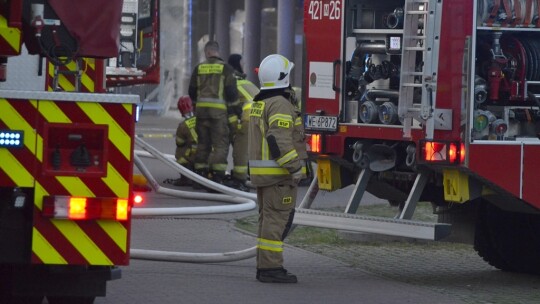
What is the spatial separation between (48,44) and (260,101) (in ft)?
10.3

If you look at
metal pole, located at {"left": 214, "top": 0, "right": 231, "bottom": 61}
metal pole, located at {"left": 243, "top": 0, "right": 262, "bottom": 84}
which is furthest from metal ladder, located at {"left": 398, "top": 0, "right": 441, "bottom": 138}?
metal pole, located at {"left": 214, "top": 0, "right": 231, "bottom": 61}

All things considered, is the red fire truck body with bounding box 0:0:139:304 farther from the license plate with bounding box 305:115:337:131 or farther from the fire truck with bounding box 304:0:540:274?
the license plate with bounding box 305:115:337:131

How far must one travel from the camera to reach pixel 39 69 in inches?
284

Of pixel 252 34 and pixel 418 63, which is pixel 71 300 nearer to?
pixel 418 63

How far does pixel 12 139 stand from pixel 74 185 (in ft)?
1.23

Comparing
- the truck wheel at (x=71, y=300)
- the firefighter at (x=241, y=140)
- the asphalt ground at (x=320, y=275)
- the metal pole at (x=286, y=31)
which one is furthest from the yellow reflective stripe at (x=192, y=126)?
the metal pole at (x=286, y=31)

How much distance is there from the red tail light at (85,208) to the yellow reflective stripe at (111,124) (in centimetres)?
25

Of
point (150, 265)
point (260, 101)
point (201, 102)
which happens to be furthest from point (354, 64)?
point (201, 102)

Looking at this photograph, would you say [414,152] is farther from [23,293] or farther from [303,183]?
[303,183]

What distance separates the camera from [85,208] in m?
6.46

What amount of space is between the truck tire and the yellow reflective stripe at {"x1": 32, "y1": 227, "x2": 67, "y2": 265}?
4.39 meters

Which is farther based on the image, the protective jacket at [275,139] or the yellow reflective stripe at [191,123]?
the yellow reflective stripe at [191,123]

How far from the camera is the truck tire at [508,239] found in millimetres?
9922

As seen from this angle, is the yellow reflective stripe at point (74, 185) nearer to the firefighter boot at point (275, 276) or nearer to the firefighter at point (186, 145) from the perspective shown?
the firefighter boot at point (275, 276)
